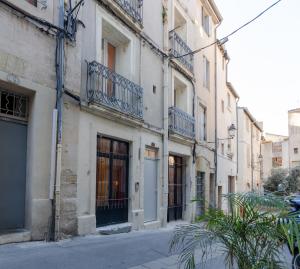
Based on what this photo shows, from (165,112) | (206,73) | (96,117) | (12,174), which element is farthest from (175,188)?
(12,174)

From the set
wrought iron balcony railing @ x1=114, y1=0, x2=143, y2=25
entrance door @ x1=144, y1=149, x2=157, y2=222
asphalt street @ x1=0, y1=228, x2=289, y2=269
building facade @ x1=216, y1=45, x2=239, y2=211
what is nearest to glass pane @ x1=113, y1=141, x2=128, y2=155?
entrance door @ x1=144, y1=149, x2=157, y2=222

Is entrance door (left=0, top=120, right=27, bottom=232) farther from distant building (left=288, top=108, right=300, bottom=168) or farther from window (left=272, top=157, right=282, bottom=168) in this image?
window (left=272, top=157, right=282, bottom=168)

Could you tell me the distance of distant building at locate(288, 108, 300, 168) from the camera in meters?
43.8

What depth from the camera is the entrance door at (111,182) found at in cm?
1083

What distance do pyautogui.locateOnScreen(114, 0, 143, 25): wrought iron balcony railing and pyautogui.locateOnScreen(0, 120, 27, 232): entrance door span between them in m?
5.03

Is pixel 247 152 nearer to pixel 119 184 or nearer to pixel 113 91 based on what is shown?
pixel 119 184

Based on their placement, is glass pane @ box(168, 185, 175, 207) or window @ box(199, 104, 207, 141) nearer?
glass pane @ box(168, 185, 175, 207)

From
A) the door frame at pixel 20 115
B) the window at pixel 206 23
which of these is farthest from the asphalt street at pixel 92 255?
the window at pixel 206 23

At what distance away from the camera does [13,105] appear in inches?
329

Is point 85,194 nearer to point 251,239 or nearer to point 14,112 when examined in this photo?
point 14,112

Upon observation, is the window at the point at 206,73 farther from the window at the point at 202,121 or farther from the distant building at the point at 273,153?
the distant building at the point at 273,153

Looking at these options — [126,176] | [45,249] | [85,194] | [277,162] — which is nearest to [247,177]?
[277,162]

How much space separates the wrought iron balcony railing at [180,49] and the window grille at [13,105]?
321 inches

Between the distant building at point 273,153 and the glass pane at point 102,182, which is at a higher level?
the distant building at point 273,153
